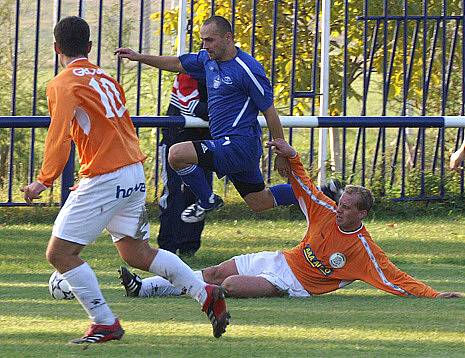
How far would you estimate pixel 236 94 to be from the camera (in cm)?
852

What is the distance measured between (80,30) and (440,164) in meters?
6.70

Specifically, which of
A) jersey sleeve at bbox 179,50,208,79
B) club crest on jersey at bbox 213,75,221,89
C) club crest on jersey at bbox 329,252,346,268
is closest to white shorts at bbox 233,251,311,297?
club crest on jersey at bbox 329,252,346,268

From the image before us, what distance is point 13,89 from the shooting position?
1116 centimetres

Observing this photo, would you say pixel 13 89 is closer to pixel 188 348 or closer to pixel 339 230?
pixel 339 230

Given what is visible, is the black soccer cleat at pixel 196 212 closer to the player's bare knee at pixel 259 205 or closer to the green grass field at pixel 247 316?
the player's bare knee at pixel 259 205

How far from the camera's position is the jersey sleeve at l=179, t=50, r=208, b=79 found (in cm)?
888

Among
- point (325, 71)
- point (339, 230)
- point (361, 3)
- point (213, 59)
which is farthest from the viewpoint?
point (361, 3)

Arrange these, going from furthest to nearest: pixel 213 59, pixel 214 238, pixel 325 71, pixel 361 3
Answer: pixel 361 3 < pixel 325 71 < pixel 214 238 < pixel 213 59

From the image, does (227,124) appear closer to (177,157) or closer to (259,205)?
(177,157)

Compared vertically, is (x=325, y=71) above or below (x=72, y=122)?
above

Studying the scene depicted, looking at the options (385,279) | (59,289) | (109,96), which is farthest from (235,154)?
(109,96)

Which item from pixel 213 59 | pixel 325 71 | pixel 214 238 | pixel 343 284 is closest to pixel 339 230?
pixel 343 284

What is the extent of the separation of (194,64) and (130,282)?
78.1 inches

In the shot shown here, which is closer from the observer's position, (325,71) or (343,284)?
(343,284)
